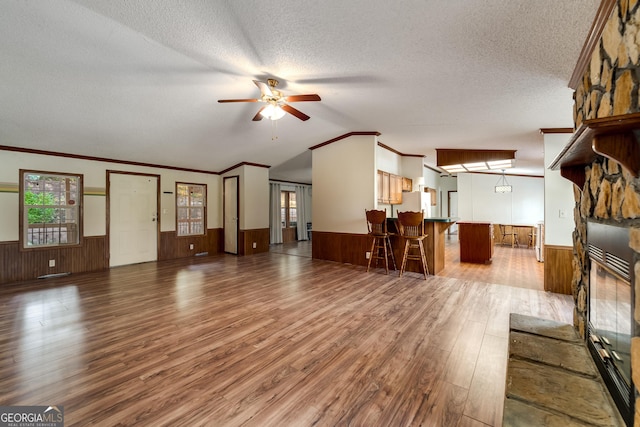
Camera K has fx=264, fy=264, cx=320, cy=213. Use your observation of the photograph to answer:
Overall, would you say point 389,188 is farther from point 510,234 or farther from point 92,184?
point 92,184

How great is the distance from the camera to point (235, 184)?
6918 millimetres

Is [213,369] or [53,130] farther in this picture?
[53,130]

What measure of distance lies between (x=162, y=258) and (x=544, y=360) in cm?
681

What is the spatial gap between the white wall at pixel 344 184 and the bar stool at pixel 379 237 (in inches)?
13.1

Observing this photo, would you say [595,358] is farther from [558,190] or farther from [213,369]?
[558,190]

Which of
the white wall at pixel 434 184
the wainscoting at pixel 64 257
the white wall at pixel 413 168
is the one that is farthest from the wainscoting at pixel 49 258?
the white wall at pixel 434 184

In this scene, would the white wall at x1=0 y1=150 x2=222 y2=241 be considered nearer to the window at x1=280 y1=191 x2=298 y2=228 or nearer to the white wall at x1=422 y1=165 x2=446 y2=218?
the window at x1=280 y1=191 x2=298 y2=228

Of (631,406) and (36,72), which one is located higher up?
(36,72)

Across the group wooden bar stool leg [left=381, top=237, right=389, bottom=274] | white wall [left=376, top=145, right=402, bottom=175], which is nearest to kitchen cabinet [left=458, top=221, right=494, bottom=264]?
white wall [left=376, top=145, right=402, bottom=175]

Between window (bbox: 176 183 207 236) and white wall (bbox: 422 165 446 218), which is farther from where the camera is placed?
white wall (bbox: 422 165 446 218)

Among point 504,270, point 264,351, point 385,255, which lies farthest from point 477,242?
point 264,351

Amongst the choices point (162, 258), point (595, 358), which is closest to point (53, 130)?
point (162, 258)

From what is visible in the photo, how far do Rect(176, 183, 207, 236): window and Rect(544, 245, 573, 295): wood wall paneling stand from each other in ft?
23.2

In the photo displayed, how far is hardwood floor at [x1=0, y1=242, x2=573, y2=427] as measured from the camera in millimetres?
1547
